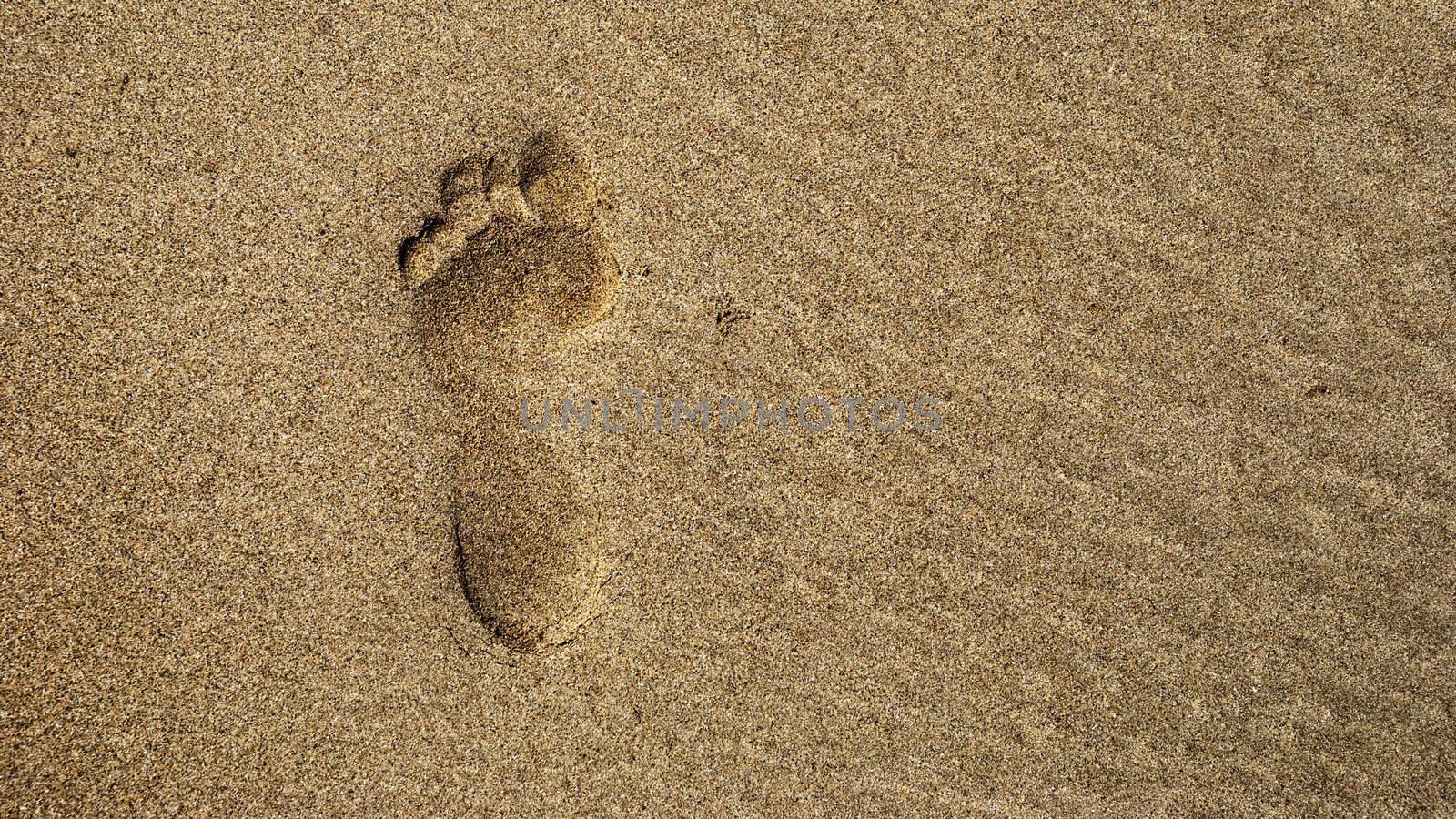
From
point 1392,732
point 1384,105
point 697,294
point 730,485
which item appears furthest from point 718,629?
point 1384,105

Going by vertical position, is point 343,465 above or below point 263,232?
below

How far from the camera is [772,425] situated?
4.76 feet

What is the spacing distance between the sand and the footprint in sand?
0.13 feet

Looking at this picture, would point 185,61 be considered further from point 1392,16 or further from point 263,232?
point 1392,16

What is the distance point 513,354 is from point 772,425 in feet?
1.60

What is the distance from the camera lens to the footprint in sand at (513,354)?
138cm

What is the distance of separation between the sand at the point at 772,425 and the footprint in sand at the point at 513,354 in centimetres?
4

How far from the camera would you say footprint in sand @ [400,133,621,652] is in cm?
138

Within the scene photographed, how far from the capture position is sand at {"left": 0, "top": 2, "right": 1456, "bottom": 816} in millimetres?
1378

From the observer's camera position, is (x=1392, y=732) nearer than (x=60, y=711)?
No

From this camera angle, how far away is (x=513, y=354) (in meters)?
1.39

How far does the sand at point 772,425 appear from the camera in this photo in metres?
1.38

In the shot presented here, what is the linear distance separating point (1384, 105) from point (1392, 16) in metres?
0.17

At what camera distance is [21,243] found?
1366 mm
